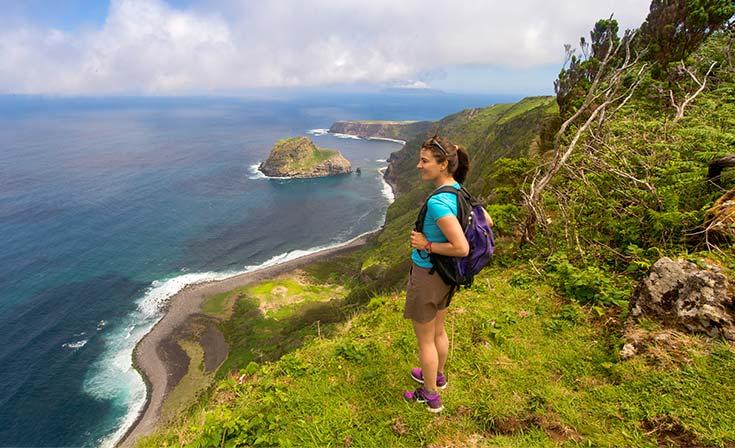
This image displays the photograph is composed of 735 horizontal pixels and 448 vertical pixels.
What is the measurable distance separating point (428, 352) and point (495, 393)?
134 cm

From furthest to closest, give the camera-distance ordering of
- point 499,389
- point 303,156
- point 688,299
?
point 303,156, point 499,389, point 688,299

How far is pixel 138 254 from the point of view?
6775 centimetres

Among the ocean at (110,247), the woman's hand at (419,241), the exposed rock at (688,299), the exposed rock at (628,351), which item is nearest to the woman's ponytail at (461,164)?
the woman's hand at (419,241)

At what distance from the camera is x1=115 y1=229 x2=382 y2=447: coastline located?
3772 cm

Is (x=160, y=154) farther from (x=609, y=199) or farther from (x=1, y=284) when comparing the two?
(x=609, y=199)

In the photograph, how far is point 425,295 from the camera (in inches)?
156

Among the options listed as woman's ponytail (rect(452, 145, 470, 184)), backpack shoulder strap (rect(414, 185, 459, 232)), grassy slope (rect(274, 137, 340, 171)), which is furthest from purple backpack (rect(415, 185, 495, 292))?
grassy slope (rect(274, 137, 340, 171))

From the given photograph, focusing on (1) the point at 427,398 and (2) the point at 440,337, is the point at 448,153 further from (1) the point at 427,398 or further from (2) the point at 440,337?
(1) the point at 427,398

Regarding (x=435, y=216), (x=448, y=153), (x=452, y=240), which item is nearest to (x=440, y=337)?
(x=452, y=240)

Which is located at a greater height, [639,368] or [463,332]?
[639,368]

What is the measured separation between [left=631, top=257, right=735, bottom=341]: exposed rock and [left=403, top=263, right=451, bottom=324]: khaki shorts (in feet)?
10.7

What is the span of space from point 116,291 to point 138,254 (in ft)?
39.6

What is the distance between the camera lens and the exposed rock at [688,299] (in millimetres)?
4426

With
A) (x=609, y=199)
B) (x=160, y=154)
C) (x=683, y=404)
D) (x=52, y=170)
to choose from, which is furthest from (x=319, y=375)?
(x=160, y=154)
